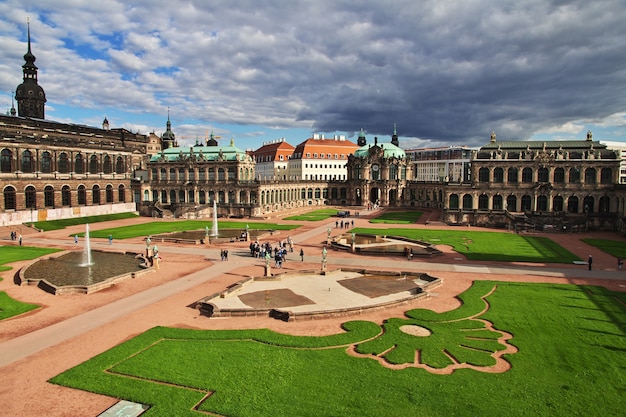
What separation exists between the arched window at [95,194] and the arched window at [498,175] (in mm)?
89368

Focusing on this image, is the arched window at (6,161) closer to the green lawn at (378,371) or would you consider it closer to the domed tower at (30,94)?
the domed tower at (30,94)

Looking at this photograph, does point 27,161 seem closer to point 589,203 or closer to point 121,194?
point 121,194

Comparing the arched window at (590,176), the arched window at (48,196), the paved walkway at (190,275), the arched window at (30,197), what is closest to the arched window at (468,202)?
the arched window at (590,176)

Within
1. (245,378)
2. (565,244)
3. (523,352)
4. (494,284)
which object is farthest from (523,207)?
(245,378)

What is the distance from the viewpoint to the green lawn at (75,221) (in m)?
80.3

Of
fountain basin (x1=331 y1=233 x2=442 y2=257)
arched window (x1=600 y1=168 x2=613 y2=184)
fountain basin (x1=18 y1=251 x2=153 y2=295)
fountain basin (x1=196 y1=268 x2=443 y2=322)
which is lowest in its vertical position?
fountain basin (x1=196 y1=268 x2=443 y2=322)

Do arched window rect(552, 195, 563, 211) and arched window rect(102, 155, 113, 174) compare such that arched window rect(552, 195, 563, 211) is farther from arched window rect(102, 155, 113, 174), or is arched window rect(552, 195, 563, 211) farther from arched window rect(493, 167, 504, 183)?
arched window rect(102, 155, 113, 174)

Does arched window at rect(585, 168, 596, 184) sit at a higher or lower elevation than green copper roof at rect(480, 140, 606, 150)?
lower

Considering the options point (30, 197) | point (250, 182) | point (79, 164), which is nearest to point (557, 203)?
point (250, 182)

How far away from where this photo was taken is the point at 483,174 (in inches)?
3674

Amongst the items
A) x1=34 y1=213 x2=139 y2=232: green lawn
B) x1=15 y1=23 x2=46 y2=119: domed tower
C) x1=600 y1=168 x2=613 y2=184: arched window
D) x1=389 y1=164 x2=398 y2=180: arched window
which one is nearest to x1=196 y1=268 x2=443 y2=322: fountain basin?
x1=34 y1=213 x2=139 y2=232: green lawn

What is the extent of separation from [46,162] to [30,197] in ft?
28.0

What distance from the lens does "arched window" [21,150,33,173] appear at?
84.5 metres

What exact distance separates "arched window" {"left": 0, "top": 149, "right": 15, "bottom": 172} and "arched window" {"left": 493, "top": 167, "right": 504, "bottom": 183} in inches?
3801
